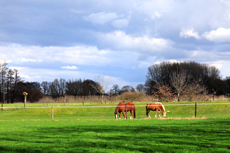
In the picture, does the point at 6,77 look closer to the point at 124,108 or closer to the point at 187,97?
the point at 187,97

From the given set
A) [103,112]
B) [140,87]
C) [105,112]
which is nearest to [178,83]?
[103,112]

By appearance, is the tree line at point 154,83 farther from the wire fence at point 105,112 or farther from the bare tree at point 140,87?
the wire fence at point 105,112

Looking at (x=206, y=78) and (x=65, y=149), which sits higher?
(x=206, y=78)

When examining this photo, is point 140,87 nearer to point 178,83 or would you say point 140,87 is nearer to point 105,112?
point 178,83

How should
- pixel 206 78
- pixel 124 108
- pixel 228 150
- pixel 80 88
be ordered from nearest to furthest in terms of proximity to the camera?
1. pixel 228 150
2. pixel 124 108
3. pixel 206 78
4. pixel 80 88

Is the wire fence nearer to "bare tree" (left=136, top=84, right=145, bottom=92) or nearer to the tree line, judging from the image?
the tree line

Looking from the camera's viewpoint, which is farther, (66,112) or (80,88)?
(80,88)

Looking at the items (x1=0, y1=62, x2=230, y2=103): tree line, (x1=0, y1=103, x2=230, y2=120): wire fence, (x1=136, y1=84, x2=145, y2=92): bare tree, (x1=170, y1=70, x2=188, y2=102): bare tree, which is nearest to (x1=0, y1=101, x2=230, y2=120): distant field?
(x1=0, y1=103, x2=230, y2=120): wire fence

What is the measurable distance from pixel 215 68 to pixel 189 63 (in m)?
9.96

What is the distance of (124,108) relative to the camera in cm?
2017

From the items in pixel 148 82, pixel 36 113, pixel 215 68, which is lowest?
pixel 36 113

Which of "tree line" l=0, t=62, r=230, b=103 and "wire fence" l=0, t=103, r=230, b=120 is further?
"tree line" l=0, t=62, r=230, b=103

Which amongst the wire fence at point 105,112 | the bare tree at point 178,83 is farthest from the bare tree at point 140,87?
the wire fence at point 105,112

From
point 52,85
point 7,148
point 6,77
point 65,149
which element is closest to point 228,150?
point 65,149
